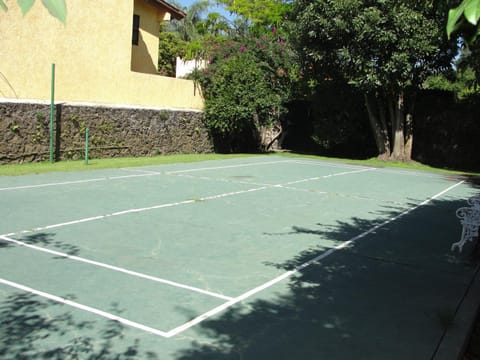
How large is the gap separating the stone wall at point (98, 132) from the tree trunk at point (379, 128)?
886 cm

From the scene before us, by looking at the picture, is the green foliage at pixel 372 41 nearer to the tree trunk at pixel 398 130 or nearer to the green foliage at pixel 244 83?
the tree trunk at pixel 398 130

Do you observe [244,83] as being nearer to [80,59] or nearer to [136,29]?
[136,29]

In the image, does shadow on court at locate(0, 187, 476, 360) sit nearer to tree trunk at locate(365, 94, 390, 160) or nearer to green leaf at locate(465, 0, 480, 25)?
green leaf at locate(465, 0, 480, 25)

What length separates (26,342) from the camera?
4609 mm

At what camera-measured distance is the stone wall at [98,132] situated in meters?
18.2

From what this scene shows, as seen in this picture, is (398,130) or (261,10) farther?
(261,10)

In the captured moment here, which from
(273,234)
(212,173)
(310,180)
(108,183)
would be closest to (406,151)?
(310,180)

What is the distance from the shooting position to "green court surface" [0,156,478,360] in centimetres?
491

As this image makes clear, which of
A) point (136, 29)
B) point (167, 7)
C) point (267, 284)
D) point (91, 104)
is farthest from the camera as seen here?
point (167, 7)

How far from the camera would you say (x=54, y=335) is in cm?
478

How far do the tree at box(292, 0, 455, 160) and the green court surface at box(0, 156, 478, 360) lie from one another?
34.7ft

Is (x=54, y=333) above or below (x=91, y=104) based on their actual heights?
below

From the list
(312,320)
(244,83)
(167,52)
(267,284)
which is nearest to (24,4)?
(312,320)

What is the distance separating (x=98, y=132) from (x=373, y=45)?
1251 centimetres
